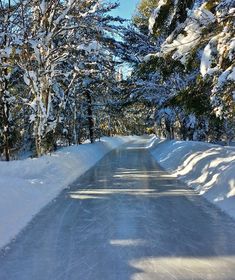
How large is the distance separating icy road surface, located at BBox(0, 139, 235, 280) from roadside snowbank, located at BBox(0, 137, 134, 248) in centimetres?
30

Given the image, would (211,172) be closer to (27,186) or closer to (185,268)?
(27,186)

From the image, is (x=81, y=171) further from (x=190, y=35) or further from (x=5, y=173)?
(x=190, y=35)

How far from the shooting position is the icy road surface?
597 centimetres

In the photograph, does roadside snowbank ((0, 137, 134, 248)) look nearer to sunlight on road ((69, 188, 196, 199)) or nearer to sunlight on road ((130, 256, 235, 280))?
sunlight on road ((69, 188, 196, 199))

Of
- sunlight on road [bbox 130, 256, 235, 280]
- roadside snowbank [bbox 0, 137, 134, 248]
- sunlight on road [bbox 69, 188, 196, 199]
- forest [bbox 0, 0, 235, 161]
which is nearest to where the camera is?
sunlight on road [bbox 130, 256, 235, 280]

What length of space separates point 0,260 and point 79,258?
1161 mm

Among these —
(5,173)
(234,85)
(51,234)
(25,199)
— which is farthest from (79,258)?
(5,173)

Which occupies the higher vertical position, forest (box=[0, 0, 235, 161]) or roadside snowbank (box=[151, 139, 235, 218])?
forest (box=[0, 0, 235, 161])

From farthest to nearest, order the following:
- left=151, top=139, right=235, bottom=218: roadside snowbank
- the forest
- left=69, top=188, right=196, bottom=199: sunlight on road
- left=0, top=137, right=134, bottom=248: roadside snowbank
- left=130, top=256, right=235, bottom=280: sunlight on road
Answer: left=69, top=188, right=196, bottom=199: sunlight on road → left=151, top=139, right=235, bottom=218: roadside snowbank → the forest → left=0, top=137, right=134, bottom=248: roadside snowbank → left=130, top=256, right=235, bottom=280: sunlight on road

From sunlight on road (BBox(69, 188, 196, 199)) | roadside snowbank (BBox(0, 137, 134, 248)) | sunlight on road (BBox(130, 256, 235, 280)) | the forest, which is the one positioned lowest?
sunlight on road (BBox(130, 256, 235, 280))

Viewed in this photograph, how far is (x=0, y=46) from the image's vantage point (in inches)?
714

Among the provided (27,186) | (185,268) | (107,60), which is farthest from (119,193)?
(107,60)

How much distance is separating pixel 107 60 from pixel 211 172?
28.1 feet

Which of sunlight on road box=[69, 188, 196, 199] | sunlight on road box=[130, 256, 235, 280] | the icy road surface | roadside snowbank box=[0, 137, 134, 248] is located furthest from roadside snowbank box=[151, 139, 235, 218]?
roadside snowbank box=[0, 137, 134, 248]
